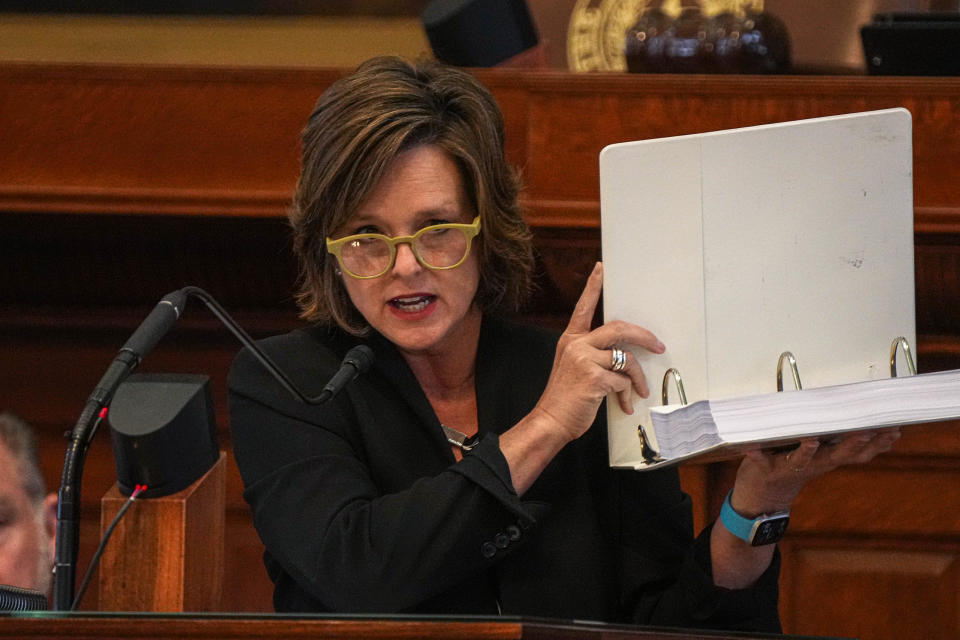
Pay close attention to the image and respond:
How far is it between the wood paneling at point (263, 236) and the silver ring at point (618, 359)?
0.74 metres

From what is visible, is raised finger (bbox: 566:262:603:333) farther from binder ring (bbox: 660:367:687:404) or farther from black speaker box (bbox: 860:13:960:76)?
black speaker box (bbox: 860:13:960:76)

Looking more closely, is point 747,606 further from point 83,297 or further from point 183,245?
point 83,297

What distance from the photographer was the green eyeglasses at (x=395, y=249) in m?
1.46

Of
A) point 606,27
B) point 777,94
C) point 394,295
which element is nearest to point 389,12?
point 606,27

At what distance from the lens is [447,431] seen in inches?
60.7

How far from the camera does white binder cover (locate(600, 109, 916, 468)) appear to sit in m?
1.27

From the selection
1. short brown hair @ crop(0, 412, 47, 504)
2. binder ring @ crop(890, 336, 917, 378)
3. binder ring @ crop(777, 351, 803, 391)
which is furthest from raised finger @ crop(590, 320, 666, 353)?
short brown hair @ crop(0, 412, 47, 504)

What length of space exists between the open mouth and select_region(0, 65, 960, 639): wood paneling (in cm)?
57

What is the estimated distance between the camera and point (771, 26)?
215 centimetres

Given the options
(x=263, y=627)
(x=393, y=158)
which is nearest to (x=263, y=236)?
(x=393, y=158)

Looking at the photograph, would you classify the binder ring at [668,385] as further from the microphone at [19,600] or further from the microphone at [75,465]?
the microphone at [19,600]

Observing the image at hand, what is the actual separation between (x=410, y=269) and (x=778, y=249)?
1.36 feet

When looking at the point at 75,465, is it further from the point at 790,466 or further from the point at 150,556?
the point at 790,466

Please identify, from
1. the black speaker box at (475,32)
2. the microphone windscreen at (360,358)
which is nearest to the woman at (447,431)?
the microphone windscreen at (360,358)
